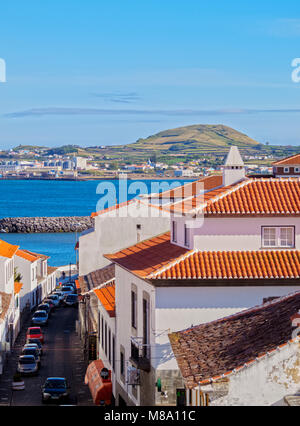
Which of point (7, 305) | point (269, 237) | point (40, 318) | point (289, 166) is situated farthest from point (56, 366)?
point (289, 166)

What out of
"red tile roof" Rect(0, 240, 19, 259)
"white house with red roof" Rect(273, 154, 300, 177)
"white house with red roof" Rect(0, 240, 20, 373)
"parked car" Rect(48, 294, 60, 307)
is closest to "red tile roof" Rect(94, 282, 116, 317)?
"white house with red roof" Rect(0, 240, 20, 373)

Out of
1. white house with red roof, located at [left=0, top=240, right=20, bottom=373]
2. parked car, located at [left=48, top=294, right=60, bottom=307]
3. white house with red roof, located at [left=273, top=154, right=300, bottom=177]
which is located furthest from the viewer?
white house with red roof, located at [left=273, top=154, right=300, bottom=177]

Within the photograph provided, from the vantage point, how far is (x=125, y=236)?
58.5 meters

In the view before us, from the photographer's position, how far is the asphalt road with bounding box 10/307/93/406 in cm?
3988

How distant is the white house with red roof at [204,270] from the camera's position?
28391 mm

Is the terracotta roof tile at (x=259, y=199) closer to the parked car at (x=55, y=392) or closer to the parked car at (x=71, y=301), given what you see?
the parked car at (x=55, y=392)

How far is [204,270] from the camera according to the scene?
28719mm

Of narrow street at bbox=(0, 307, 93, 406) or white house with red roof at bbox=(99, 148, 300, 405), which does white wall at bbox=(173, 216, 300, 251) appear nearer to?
white house with red roof at bbox=(99, 148, 300, 405)

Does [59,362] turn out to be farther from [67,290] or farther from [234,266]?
[67,290]

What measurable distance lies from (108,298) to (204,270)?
14.7 metres

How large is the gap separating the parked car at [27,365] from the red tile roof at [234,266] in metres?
19.4

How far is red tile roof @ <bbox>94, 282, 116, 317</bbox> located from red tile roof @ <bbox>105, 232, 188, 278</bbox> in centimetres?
379
